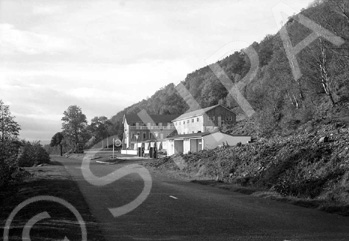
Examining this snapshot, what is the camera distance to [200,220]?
10812 millimetres

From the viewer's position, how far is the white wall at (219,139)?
148ft

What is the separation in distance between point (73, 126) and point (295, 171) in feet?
388

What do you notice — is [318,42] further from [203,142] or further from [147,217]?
[147,217]

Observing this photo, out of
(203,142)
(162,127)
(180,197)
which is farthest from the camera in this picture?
(162,127)

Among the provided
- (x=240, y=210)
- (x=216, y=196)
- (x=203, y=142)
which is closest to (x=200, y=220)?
(x=240, y=210)

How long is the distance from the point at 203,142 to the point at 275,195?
30546 mm

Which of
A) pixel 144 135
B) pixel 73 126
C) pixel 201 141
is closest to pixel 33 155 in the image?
pixel 201 141

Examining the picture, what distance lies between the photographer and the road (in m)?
8.87

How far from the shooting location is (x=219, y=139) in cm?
4531

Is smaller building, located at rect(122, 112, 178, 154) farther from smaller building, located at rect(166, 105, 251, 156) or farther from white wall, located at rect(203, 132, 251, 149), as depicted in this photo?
white wall, located at rect(203, 132, 251, 149)

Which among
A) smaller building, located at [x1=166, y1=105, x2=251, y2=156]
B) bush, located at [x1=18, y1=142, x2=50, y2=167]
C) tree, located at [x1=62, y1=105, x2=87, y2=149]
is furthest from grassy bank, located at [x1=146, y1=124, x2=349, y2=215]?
tree, located at [x1=62, y1=105, x2=87, y2=149]

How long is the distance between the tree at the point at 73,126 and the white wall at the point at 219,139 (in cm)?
8993

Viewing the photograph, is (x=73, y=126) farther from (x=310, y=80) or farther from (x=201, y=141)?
(x=310, y=80)

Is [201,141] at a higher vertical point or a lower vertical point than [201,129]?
lower
